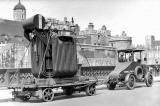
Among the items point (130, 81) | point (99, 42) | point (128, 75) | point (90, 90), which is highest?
point (99, 42)

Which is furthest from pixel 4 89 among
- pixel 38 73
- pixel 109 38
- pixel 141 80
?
pixel 109 38

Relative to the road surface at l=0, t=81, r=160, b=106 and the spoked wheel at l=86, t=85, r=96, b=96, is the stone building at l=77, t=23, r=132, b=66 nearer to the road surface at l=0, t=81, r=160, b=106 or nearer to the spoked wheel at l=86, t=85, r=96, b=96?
the spoked wheel at l=86, t=85, r=96, b=96

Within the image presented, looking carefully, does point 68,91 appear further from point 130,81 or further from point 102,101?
point 130,81

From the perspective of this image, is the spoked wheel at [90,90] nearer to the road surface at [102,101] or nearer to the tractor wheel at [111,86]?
the road surface at [102,101]

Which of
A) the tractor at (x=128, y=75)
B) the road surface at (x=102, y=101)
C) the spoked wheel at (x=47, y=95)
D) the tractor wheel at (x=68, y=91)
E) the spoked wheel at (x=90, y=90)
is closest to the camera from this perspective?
the road surface at (x=102, y=101)

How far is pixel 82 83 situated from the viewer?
1430 cm

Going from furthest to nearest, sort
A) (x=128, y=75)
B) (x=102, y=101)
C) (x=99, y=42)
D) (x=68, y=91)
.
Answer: (x=99, y=42)
(x=128, y=75)
(x=68, y=91)
(x=102, y=101)

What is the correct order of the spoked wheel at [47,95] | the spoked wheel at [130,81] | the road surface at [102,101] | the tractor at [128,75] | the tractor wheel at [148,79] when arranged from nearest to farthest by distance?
1. the road surface at [102,101]
2. the spoked wheel at [47,95]
3. the spoked wheel at [130,81]
4. the tractor at [128,75]
5. the tractor wheel at [148,79]

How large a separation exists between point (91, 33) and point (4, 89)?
189 ft

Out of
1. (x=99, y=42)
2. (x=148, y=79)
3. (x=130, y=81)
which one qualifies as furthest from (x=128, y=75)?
(x=99, y=42)

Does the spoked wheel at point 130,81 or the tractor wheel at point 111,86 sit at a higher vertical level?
the spoked wheel at point 130,81

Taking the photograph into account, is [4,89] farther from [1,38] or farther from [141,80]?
[1,38]

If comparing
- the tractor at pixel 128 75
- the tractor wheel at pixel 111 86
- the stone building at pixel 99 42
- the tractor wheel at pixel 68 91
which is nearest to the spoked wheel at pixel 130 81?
the tractor at pixel 128 75

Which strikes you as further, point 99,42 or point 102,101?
point 99,42
